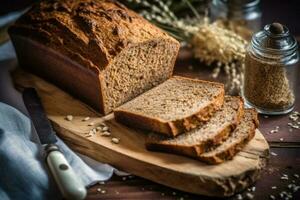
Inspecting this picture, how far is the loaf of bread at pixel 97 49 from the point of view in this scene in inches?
131

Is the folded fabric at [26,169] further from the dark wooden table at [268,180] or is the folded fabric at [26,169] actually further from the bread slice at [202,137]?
the bread slice at [202,137]

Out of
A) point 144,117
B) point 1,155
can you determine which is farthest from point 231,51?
point 1,155

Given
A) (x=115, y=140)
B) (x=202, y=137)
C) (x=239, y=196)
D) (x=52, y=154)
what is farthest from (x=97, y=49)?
(x=239, y=196)

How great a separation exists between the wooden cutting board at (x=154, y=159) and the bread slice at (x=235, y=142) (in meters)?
Result: 0.03

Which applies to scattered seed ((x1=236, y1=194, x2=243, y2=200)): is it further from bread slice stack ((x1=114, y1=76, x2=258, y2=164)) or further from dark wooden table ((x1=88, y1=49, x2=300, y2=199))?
bread slice stack ((x1=114, y1=76, x2=258, y2=164))

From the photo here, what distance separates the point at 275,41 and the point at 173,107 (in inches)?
29.8

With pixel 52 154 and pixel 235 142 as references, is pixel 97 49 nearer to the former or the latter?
pixel 52 154

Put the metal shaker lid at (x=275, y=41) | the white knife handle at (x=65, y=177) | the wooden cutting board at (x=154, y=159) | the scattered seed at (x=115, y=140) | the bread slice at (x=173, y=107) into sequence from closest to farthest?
the white knife handle at (x=65, y=177)
the wooden cutting board at (x=154, y=159)
the bread slice at (x=173, y=107)
the scattered seed at (x=115, y=140)
the metal shaker lid at (x=275, y=41)

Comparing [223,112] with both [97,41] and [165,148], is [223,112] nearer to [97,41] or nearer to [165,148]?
[165,148]

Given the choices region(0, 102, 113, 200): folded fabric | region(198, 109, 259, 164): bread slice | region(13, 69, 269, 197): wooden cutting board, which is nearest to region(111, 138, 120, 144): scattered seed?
region(13, 69, 269, 197): wooden cutting board

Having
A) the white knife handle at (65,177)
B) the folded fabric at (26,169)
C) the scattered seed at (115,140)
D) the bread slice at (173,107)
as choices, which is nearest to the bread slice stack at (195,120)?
the bread slice at (173,107)

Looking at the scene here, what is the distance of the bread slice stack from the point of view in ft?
9.63

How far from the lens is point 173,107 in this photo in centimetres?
318

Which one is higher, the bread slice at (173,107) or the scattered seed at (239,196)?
the bread slice at (173,107)
